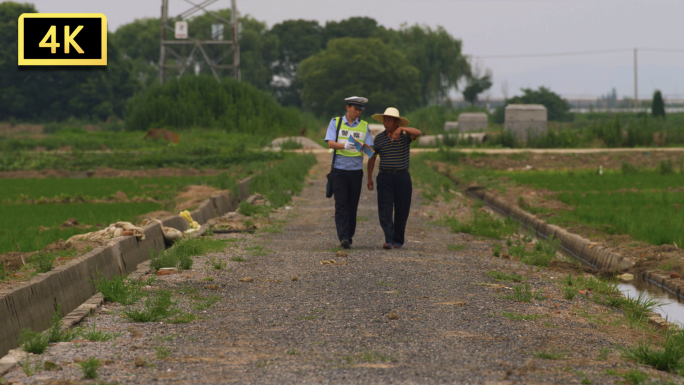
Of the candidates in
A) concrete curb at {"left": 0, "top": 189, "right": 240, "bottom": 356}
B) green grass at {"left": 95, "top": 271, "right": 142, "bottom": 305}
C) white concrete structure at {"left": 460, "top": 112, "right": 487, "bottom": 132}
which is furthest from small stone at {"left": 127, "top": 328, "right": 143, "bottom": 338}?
white concrete structure at {"left": 460, "top": 112, "right": 487, "bottom": 132}

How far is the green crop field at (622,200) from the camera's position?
12.8 metres

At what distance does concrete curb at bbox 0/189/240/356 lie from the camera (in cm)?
623

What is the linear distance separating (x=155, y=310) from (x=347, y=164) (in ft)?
15.3

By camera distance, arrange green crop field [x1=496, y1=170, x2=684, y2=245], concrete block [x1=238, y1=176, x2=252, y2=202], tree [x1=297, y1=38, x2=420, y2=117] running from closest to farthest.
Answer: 1. green crop field [x1=496, y1=170, x2=684, y2=245]
2. concrete block [x1=238, y1=176, x2=252, y2=202]
3. tree [x1=297, y1=38, x2=420, y2=117]

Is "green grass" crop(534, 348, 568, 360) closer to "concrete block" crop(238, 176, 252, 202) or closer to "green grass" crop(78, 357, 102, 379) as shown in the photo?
"green grass" crop(78, 357, 102, 379)

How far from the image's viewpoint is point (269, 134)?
4481 centimetres

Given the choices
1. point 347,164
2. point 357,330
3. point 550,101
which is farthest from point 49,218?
point 550,101

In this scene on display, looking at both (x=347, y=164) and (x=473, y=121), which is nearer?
(x=347, y=164)

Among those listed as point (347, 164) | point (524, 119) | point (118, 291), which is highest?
point (524, 119)

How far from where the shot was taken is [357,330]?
6539 millimetres

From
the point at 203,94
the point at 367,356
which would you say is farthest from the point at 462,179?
the point at 203,94

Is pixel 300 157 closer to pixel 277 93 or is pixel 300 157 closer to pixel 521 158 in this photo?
pixel 521 158

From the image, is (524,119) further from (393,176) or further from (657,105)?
(393,176)

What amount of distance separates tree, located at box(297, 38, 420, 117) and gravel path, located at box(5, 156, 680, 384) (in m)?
69.0
